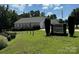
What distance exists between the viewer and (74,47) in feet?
59.1

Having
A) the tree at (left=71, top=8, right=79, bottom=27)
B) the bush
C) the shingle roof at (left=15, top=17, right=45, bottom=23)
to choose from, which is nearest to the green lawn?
the bush

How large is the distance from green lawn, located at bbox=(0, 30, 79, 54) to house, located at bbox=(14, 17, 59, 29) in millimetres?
299

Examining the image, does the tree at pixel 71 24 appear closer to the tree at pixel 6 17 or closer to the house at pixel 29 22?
the house at pixel 29 22

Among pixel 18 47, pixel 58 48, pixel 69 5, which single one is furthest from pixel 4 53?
pixel 69 5

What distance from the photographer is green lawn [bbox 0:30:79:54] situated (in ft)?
59.1

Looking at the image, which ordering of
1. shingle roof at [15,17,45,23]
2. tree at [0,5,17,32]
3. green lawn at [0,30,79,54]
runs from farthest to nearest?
1. shingle roof at [15,17,45,23]
2. tree at [0,5,17,32]
3. green lawn at [0,30,79,54]

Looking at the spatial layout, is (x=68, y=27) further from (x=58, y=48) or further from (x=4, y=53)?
(x=4, y=53)

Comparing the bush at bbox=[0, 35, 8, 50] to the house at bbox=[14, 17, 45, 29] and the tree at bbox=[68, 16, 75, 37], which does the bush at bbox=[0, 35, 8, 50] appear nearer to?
the house at bbox=[14, 17, 45, 29]

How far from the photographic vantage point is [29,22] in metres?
18.4

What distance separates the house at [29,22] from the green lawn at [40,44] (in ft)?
0.98

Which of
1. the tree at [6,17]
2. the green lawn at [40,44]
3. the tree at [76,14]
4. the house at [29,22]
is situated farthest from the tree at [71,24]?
the tree at [6,17]

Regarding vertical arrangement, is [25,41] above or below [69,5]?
below

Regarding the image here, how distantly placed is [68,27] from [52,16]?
3.17 ft

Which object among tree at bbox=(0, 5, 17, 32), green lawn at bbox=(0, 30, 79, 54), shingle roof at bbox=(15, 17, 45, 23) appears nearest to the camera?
green lawn at bbox=(0, 30, 79, 54)
